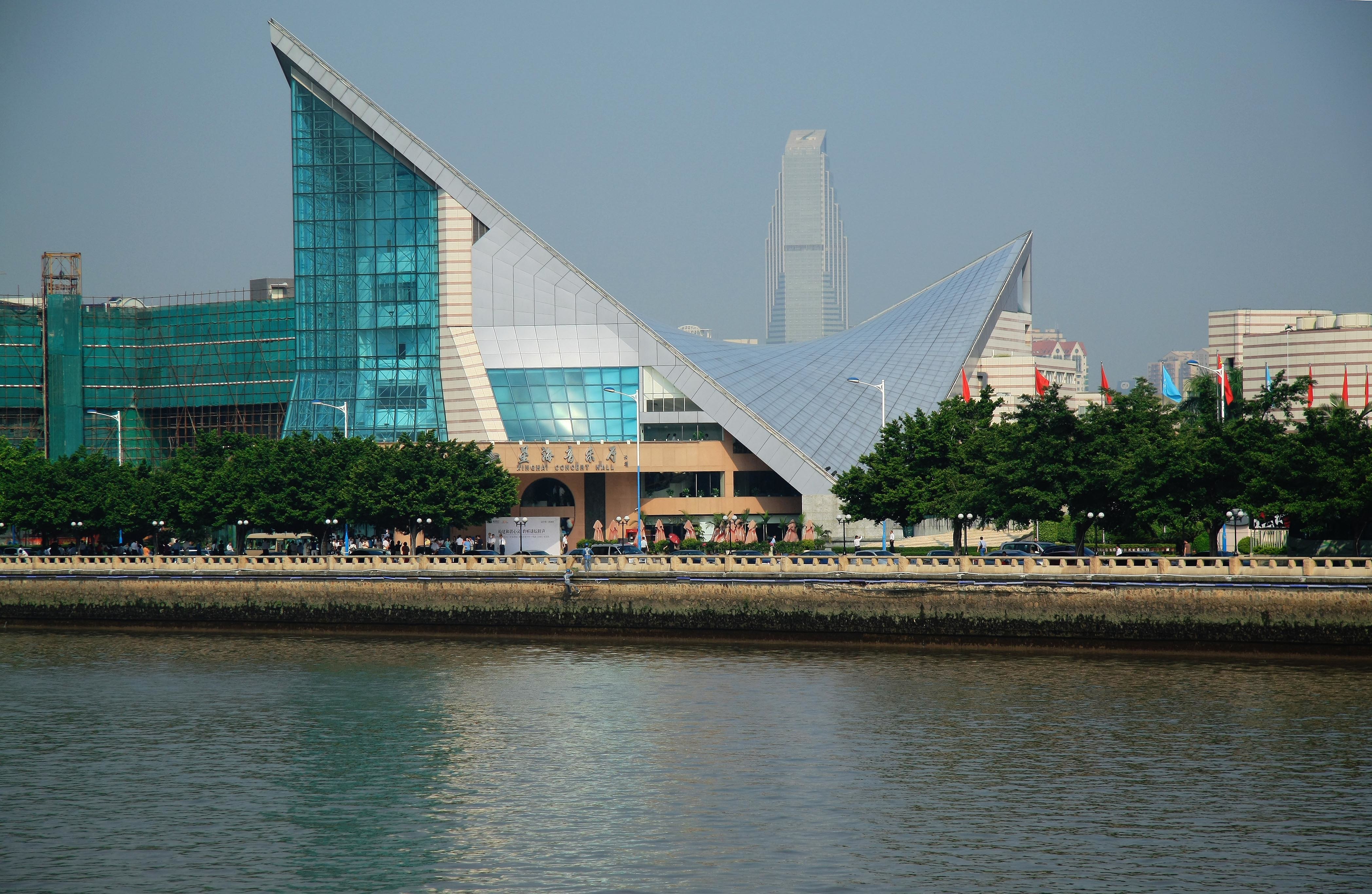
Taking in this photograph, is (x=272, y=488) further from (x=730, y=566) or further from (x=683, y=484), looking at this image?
(x=730, y=566)

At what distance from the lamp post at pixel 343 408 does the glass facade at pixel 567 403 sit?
911cm

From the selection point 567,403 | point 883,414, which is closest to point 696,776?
point 883,414

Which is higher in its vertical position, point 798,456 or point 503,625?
point 798,456

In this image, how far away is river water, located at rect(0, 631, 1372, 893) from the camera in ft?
75.9

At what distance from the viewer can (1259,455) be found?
47031 mm

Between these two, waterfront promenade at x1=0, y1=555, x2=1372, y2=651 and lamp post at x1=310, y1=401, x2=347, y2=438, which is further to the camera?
lamp post at x1=310, y1=401, x2=347, y2=438

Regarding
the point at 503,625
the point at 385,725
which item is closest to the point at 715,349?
the point at 503,625

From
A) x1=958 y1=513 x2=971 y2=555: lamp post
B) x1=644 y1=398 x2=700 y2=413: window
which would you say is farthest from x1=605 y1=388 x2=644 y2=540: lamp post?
x1=958 y1=513 x2=971 y2=555: lamp post

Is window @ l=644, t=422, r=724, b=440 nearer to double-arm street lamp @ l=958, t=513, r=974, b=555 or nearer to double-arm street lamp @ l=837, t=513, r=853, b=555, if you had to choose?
double-arm street lamp @ l=837, t=513, r=853, b=555

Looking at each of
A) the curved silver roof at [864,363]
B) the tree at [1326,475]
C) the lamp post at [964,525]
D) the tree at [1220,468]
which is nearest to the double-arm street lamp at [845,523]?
the curved silver roof at [864,363]

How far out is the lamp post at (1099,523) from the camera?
171 feet

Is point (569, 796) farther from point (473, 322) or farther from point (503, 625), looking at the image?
point (473, 322)

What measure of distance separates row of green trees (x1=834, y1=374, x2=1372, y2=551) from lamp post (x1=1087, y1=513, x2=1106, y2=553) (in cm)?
22

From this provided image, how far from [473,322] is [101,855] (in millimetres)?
63065
